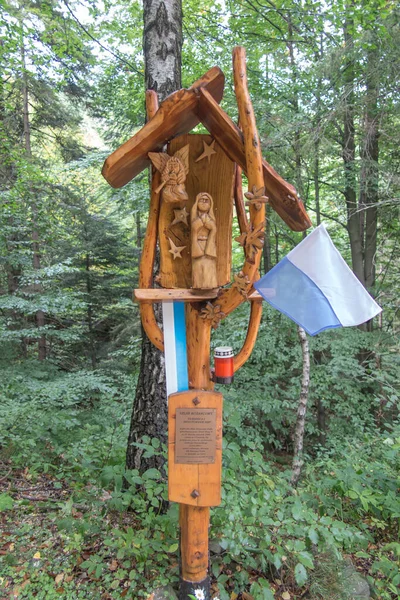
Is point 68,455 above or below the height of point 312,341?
below

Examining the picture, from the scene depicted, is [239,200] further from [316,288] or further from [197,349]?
[197,349]

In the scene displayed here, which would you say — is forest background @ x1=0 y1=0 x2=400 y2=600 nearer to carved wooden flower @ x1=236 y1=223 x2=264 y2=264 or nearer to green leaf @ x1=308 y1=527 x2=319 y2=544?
green leaf @ x1=308 y1=527 x2=319 y2=544

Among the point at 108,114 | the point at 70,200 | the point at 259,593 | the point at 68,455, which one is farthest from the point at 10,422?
the point at 108,114

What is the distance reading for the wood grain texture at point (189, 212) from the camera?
80.2 inches

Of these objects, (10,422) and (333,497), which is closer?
(333,497)

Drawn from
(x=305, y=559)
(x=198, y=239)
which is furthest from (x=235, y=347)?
(x=198, y=239)

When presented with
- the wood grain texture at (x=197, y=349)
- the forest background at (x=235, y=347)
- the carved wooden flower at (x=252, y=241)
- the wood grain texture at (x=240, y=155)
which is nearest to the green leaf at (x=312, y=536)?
the forest background at (x=235, y=347)

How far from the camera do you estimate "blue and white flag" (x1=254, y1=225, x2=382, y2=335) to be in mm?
1860

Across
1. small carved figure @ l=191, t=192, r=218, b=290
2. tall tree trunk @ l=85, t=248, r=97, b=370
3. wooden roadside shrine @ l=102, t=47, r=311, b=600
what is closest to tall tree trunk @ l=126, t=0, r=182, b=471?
wooden roadside shrine @ l=102, t=47, r=311, b=600

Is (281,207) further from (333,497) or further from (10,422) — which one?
(10,422)

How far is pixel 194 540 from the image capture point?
2.06 m

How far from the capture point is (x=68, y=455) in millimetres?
3475

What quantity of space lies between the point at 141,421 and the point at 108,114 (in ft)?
26.5

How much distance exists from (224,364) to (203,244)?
684mm
